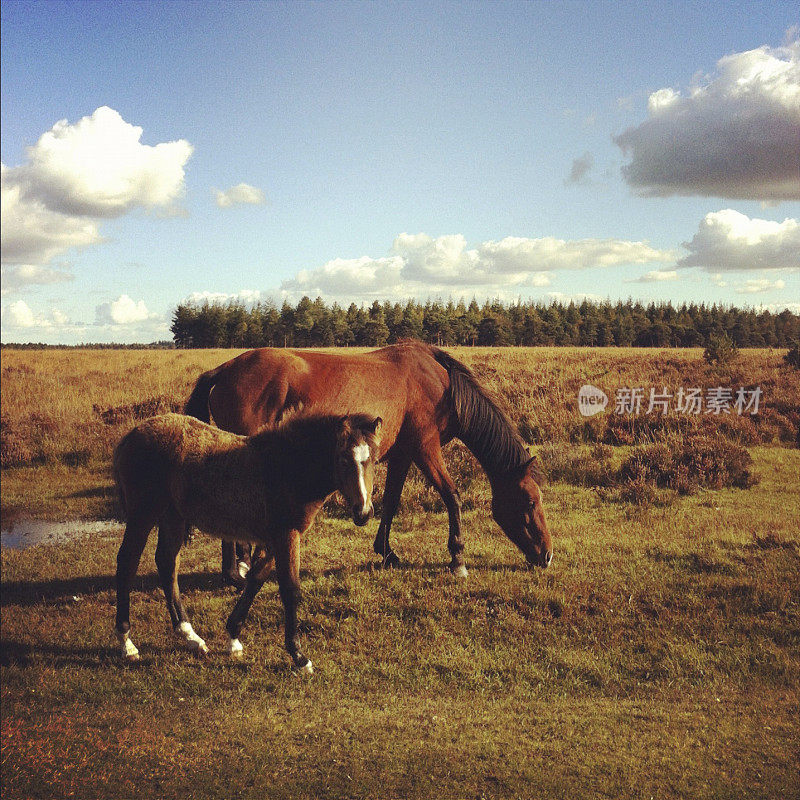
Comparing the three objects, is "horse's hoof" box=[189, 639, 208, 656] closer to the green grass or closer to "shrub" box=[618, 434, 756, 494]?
the green grass

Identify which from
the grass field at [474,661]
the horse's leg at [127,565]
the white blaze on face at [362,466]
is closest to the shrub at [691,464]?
the grass field at [474,661]

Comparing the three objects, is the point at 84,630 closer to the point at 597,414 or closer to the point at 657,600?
the point at 657,600

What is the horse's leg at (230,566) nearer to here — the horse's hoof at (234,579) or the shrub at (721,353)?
the horse's hoof at (234,579)

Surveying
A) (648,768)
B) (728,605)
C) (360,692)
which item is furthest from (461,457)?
(648,768)

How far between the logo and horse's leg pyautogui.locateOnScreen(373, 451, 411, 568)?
150 inches

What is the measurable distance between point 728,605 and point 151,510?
5288mm

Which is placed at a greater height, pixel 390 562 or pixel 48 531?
pixel 390 562

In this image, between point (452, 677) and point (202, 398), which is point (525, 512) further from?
point (202, 398)

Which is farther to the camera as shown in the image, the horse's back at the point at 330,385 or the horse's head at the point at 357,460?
the horse's back at the point at 330,385

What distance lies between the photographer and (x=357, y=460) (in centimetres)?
429

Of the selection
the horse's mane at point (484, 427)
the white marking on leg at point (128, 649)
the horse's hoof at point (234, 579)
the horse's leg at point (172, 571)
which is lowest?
the white marking on leg at point (128, 649)

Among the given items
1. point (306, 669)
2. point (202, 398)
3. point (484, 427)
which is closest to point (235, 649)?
point (306, 669)

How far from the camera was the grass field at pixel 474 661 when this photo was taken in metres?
3.78

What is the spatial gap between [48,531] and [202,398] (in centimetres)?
432
